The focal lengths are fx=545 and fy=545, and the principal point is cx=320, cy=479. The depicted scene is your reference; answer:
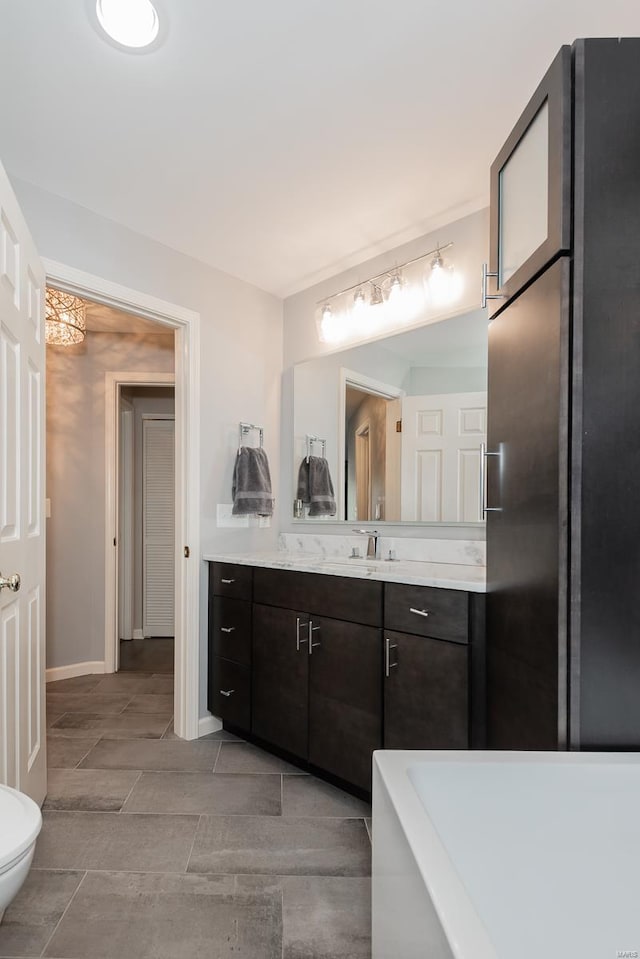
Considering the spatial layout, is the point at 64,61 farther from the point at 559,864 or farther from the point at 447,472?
the point at 559,864

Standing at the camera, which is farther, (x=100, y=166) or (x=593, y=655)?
(x=100, y=166)

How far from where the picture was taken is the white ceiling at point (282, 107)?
1.48 m

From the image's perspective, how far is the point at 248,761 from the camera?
2.47m

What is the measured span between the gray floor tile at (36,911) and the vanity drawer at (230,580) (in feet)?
3.99

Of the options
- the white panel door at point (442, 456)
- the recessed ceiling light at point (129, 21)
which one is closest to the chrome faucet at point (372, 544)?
the white panel door at point (442, 456)

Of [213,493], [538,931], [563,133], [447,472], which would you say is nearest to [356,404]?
[447,472]

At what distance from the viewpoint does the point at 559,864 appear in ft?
2.91

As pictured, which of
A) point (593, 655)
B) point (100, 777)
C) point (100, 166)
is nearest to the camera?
point (593, 655)

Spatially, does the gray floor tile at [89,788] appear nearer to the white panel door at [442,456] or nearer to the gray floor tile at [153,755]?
the gray floor tile at [153,755]

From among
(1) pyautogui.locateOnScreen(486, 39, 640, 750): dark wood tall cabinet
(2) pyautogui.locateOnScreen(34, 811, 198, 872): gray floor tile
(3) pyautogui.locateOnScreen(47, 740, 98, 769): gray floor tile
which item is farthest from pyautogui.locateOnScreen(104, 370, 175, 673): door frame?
(1) pyautogui.locateOnScreen(486, 39, 640, 750): dark wood tall cabinet

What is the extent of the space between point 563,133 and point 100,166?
173 cm

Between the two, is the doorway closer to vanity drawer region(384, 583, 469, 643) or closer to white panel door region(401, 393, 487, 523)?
white panel door region(401, 393, 487, 523)

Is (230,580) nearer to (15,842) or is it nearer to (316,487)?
(316,487)

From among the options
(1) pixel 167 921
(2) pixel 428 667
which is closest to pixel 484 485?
(2) pixel 428 667
